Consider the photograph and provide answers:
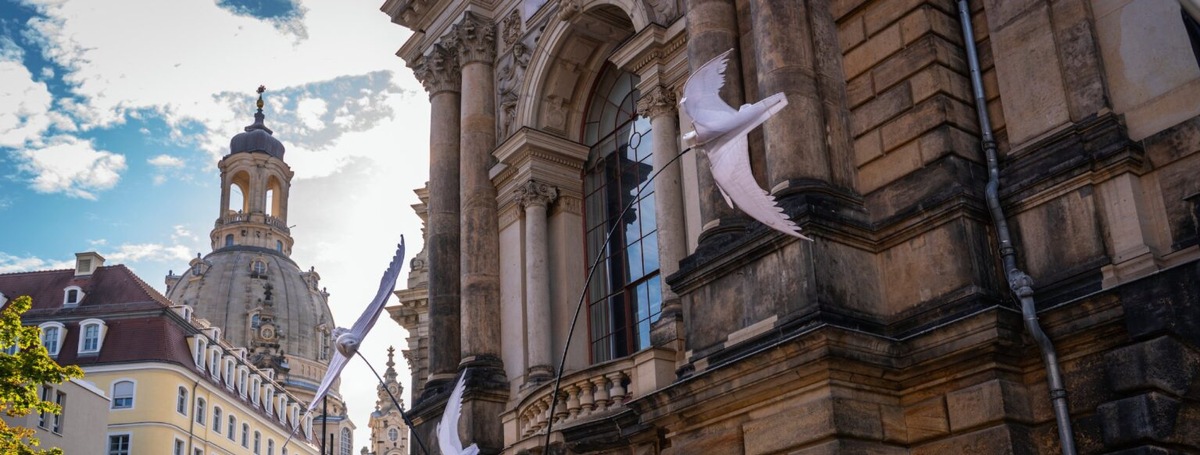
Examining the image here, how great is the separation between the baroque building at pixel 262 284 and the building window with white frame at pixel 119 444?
5798 cm

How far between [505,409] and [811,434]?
31.2 feet

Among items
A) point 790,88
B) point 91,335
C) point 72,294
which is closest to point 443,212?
point 790,88

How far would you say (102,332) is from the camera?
62469 millimetres

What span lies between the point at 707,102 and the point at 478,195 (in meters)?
10.0

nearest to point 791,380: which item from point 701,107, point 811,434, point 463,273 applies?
point 811,434

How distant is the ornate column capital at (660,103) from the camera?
20.3 metres

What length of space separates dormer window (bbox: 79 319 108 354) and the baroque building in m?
57.0

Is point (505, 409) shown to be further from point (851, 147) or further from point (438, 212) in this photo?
point (851, 147)

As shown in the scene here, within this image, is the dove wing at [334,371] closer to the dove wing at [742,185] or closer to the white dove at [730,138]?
the white dove at [730,138]

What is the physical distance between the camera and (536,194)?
22.7 metres

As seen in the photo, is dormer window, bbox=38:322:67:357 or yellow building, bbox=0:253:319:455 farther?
dormer window, bbox=38:322:67:357

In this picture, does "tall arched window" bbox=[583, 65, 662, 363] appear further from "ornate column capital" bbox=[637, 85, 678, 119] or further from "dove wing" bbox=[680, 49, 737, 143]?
"dove wing" bbox=[680, 49, 737, 143]

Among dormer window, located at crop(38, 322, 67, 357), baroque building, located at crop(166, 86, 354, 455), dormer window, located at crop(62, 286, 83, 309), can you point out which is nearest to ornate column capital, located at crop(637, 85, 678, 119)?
dormer window, located at crop(38, 322, 67, 357)

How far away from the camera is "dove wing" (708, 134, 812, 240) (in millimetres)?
13055
